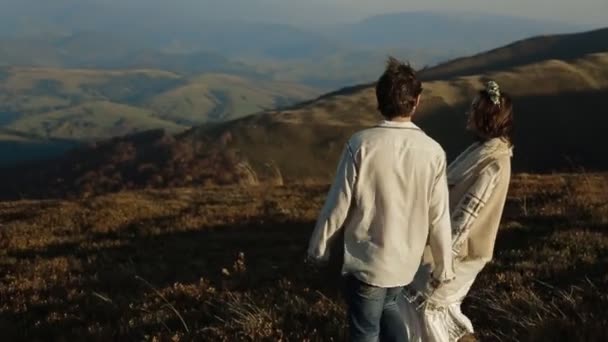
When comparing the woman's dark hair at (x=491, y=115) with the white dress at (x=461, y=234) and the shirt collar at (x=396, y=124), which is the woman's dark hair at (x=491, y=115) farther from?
the shirt collar at (x=396, y=124)

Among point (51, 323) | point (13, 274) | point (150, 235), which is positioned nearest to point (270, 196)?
point (150, 235)

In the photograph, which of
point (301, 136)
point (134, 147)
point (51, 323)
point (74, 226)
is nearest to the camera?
point (51, 323)

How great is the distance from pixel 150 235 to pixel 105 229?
121 cm

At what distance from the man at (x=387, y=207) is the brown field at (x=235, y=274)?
1.72 metres

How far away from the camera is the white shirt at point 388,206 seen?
4.91m

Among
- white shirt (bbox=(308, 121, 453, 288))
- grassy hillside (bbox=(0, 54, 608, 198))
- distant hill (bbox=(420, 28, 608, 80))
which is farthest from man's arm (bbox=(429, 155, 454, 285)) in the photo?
distant hill (bbox=(420, 28, 608, 80))

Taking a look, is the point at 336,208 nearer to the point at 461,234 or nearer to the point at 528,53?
the point at 461,234

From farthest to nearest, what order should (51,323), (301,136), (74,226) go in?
(301,136), (74,226), (51,323)

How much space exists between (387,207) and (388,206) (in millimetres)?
10

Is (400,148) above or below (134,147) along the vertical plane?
above

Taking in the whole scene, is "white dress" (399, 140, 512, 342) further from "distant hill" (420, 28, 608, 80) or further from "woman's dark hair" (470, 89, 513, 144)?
"distant hill" (420, 28, 608, 80)

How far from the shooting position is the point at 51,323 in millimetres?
8102

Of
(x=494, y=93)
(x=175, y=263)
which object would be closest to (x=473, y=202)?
(x=494, y=93)

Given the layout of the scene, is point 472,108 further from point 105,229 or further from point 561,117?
point 561,117
